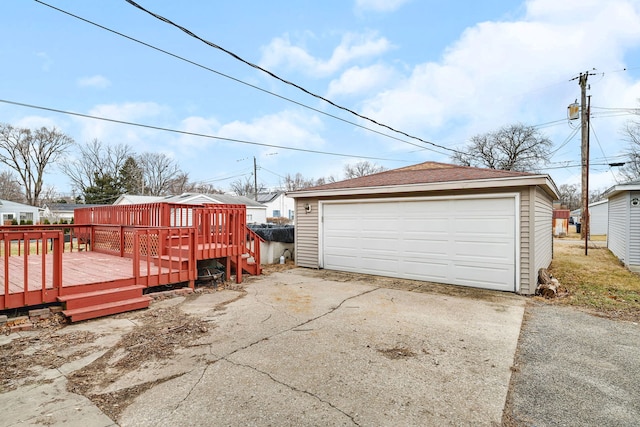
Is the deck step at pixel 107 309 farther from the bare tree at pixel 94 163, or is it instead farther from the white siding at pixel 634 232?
the bare tree at pixel 94 163

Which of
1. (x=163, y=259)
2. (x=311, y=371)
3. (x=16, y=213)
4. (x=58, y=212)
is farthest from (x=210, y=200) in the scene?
(x=311, y=371)

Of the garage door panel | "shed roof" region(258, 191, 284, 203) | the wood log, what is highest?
"shed roof" region(258, 191, 284, 203)

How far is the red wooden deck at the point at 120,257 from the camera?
4.14 metres

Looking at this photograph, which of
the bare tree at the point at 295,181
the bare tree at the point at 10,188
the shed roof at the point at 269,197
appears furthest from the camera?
the bare tree at the point at 295,181

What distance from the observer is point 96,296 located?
4.43 meters

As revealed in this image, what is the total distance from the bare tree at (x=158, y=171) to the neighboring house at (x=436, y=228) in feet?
118

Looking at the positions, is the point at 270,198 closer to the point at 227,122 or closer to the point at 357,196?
the point at 227,122

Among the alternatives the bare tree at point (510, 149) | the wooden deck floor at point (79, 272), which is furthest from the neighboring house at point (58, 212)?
the bare tree at point (510, 149)

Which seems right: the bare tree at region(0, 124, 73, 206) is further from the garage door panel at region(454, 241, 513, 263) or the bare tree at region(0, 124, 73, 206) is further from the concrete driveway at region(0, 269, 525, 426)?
the garage door panel at region(454, 241, 513, 263)

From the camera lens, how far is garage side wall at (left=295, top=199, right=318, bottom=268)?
8797 mm

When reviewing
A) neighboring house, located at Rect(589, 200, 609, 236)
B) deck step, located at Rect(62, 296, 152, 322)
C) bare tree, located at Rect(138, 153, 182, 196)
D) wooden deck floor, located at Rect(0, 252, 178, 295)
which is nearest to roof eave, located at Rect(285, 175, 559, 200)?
wooden deck floor, located at Rect(0, 252, 178, 295)

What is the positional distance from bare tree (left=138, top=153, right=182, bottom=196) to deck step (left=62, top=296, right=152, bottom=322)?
38.9 metres

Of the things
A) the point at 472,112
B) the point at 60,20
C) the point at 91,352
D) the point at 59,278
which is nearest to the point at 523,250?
the point at 91,352

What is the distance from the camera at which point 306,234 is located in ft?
29.5
